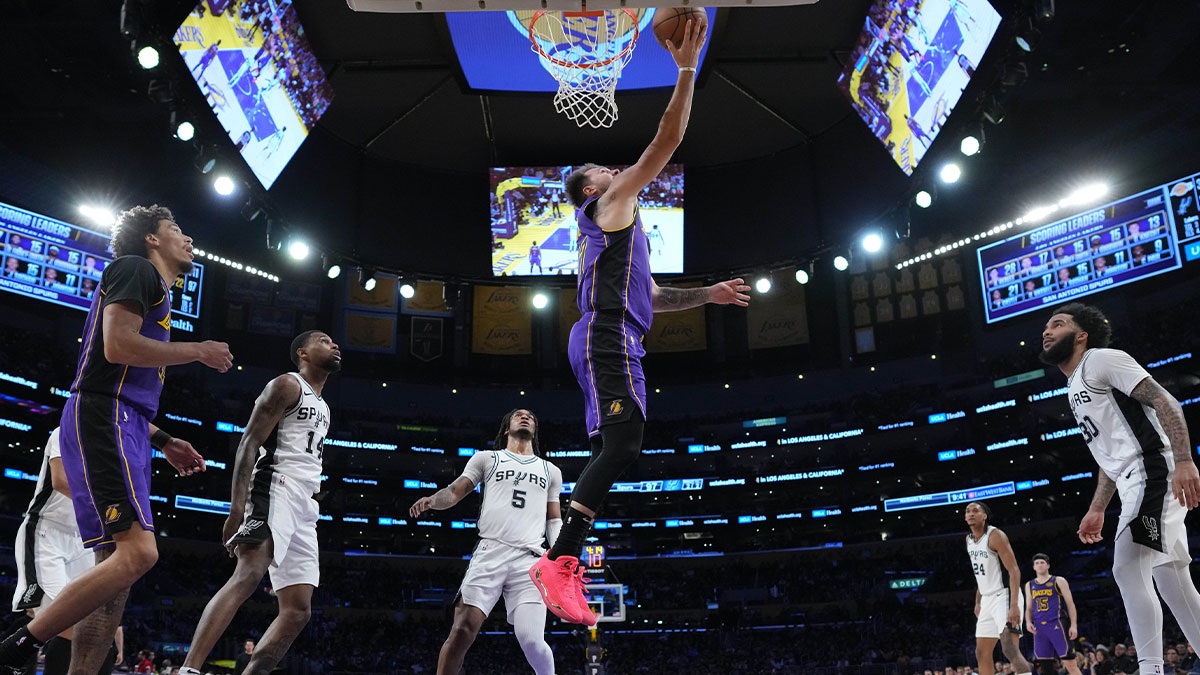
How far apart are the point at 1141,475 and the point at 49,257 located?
2450 cm

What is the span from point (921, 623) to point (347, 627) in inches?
785

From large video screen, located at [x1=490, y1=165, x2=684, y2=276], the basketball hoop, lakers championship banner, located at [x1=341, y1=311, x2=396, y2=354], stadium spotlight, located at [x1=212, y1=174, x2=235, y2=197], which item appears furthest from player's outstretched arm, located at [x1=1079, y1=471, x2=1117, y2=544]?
lakers championship banner, located at [x1=341, y1=311, x2=396, y2=354]

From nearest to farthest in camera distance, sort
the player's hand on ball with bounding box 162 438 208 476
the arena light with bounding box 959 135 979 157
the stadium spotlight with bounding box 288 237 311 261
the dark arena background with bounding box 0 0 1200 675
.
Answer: the player's hand on ball with bounding box 162 438 208 476, the arena light with bounding box 959 135 979 157, the dark arena background with bounding box 0 0 1200 675, the stadium spotlight with bounding box 288 237 311 261

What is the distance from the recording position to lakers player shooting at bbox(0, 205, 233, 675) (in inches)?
150

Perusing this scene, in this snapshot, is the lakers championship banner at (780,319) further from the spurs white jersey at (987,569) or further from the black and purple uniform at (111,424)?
the black and purple uniform at (111,424)

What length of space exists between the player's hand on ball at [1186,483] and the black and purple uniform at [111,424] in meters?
5.27

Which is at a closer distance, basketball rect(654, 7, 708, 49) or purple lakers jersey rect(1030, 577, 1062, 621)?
basketball rect(654, 7, 708, 49)

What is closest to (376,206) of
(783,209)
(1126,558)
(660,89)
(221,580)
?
(660,89)

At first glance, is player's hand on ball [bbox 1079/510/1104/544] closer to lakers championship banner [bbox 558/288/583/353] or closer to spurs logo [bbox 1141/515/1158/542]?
spurs logo [bbox 1141/515/1158/542]

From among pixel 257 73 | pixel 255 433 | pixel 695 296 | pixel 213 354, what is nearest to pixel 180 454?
pixel 255 433

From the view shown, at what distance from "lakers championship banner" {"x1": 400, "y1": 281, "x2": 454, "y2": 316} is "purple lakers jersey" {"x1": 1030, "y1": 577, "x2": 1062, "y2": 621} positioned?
2149 cm

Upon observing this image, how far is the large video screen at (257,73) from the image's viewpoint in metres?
13.1

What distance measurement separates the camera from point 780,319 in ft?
93.9

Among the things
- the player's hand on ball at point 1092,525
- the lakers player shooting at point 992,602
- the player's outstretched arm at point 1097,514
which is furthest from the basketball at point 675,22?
the lakers player shooting at point 992,602
